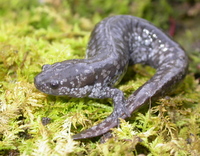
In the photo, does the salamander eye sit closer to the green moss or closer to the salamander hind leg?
the green moss

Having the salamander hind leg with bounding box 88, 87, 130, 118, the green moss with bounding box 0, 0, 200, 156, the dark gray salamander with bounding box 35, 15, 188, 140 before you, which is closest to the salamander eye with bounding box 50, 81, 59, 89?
the dark gray salamander with bounding box 35, 15, 188, 140

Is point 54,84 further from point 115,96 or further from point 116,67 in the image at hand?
point 116,67

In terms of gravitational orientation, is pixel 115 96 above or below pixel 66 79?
below

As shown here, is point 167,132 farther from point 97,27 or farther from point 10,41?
point 10,41

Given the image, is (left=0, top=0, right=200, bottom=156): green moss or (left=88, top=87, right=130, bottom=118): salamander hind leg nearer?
(left=0, top=0, right=200, bottom=156): green moss

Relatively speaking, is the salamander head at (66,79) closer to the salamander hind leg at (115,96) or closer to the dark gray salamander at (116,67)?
the dark gray salamander at (116,67)

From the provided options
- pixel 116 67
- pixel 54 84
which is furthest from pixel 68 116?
pixel 116 67

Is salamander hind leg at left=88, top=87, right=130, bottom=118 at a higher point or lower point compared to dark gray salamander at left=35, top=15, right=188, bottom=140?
lower

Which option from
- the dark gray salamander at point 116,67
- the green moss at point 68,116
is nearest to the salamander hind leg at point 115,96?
the dark gray salamander at point 116,67
